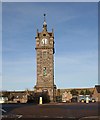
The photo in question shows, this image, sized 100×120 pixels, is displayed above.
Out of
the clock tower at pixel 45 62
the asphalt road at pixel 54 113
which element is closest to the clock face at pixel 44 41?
the clock tower at pixel 45 62

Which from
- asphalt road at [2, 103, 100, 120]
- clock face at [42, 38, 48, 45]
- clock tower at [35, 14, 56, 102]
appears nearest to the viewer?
asphalt road at [2, 103, 100, 120]

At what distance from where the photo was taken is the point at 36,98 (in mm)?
60281

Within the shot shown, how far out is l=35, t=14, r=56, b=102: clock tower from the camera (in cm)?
7331

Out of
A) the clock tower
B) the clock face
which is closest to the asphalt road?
the clock tower

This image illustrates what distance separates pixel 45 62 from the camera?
7525 cm

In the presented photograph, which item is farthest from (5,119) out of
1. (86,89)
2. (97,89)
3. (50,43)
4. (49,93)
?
(86,89)

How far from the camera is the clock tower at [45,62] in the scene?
73312mm

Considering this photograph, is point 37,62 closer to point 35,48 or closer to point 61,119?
point 35,48

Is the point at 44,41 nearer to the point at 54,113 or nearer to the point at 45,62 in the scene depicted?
the point at 45,62

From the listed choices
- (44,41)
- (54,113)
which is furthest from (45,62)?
(54,113)

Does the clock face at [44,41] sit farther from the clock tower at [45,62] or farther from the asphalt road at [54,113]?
the asphalt road at [54,113]

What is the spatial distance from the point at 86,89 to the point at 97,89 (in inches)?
927

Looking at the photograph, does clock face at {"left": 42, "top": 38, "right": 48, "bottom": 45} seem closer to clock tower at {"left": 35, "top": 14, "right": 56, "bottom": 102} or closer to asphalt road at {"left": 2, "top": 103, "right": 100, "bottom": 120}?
clock tower at {"left": 35, "top": 14, "right": 56, "bottom": 102}

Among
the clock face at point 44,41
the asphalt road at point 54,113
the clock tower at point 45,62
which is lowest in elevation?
the asphalt road at point 54,113
